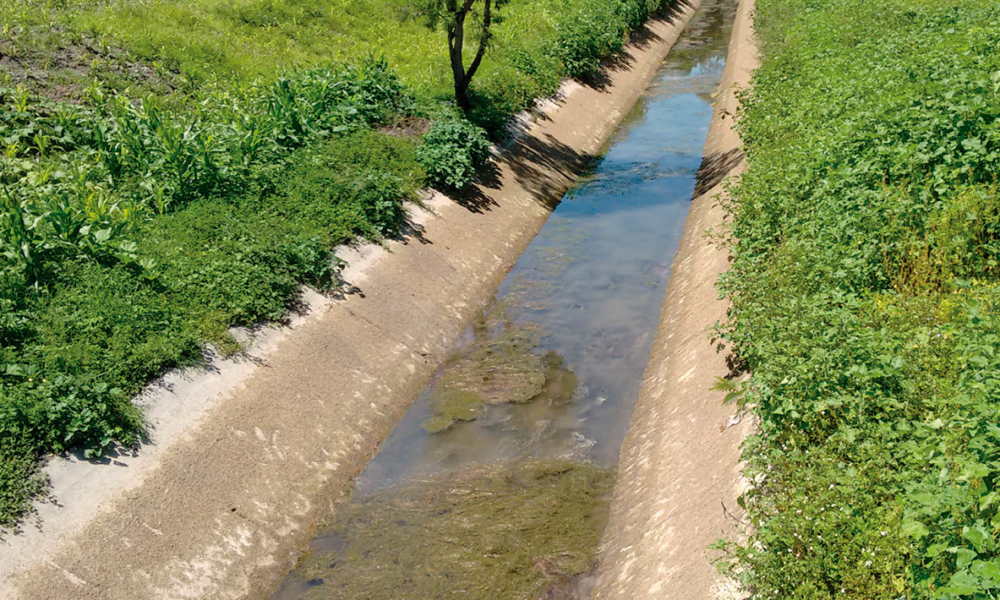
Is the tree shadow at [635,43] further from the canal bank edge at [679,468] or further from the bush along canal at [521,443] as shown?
the canal bank edge at [679,468]

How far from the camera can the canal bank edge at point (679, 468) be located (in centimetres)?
676

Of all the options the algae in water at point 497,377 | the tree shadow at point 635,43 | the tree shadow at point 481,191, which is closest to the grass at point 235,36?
the tree shadow at point 635,43

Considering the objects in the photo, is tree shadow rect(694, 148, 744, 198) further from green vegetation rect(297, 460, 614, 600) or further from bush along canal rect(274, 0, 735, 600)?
green vegetation rect(297, 460, 614, 600)

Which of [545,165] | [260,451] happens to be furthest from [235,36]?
[260,451]

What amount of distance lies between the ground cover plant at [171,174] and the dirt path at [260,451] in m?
0.43

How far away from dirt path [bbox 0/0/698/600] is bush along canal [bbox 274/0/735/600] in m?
0.37

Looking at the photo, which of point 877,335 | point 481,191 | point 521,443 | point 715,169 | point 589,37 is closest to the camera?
point 877,335

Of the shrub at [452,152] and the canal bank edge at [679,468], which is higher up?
the shrub at [452,152]

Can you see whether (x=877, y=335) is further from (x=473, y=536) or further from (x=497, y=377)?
(x=497, y=377)

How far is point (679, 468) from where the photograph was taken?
812 centimetres

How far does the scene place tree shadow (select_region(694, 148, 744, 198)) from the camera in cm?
1694

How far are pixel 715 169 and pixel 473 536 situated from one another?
1233 centimetres

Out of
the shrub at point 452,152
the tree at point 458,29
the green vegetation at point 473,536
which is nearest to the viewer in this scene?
the green vegetation at point 473,536

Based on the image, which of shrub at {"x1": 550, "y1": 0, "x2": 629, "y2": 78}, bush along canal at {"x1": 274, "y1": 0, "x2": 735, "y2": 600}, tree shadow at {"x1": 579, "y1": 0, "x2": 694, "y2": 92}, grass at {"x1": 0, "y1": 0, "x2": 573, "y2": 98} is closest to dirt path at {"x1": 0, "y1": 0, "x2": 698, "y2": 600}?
bush along canal at {"x1": 274, "y1": 0, "x2": 735, "y2": 600}
